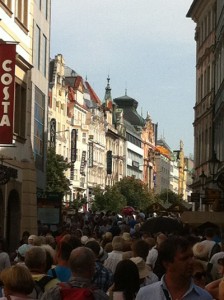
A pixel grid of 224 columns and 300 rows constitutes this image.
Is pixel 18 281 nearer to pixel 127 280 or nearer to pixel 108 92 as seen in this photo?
pixel 127 280

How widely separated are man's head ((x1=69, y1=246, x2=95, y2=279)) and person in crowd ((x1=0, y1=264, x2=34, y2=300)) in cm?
49

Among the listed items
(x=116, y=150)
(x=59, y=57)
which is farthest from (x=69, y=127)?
(x=116, y=150)

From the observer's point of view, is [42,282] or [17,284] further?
[42,282]

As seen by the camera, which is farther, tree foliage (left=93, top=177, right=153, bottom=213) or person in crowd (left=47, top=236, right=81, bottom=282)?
tree foliage (left=93, top=177, right=153, bottom=213)

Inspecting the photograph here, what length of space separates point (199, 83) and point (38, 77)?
99.6ft

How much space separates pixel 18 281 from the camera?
8992mm

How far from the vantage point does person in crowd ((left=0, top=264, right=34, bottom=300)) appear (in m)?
9.00

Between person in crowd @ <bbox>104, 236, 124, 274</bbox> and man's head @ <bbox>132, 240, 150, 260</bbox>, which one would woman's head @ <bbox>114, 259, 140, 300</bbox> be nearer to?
man's head @ <bbox>132, 240, 150, 260</bbox>

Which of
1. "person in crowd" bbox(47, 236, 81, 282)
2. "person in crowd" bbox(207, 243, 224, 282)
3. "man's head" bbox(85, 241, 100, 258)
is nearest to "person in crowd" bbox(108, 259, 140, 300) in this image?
"person in crowd" bbox(47, 236, 81, 282)

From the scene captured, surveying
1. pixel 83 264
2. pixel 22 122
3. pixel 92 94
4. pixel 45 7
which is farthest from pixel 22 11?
pixel 92 94

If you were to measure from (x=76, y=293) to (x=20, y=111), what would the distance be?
27.3 meters

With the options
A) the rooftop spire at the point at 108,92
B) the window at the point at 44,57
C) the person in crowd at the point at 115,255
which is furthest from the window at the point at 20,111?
the rooftop spire at the point at 108,92

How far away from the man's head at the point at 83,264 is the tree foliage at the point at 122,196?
117 meters

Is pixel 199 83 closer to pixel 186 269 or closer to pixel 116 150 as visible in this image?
pixel 186 269
